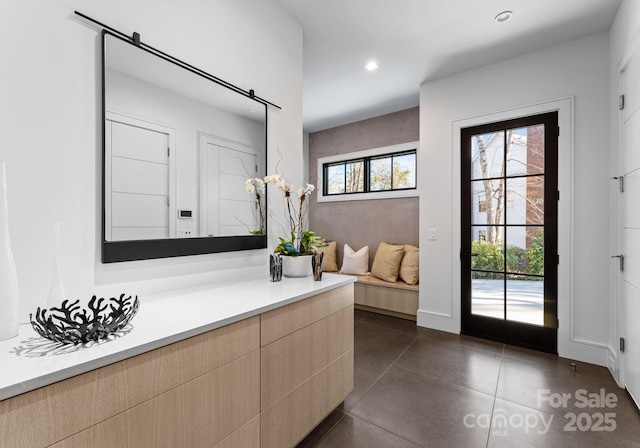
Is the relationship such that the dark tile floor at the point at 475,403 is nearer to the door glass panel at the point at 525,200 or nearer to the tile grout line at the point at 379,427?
the tile grout line at the point at 379,427

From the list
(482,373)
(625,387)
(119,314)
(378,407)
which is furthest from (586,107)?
(119,314)

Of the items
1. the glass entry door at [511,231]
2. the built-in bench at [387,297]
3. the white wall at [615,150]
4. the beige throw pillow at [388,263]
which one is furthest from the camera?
the beige throw pillow at [388,263]

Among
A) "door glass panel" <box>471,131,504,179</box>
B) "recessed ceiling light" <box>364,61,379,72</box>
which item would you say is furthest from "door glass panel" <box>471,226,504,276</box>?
"recessed ceiling light" <box>364,61,379,72</box>

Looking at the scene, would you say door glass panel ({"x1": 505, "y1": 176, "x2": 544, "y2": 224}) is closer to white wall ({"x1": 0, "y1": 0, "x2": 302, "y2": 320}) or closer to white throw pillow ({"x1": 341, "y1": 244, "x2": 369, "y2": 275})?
white throw pillow ({"x1": 341, "y1": 244, "x2": 369, "y2": 275})

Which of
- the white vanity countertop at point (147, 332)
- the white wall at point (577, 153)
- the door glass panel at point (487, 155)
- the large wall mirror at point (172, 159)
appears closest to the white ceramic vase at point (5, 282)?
the white vanity countertop at point (147, 332)

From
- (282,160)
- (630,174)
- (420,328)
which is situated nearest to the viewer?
(630,174)

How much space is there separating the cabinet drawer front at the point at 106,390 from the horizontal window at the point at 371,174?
3592 millimetres

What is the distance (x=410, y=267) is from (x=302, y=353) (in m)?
2.61

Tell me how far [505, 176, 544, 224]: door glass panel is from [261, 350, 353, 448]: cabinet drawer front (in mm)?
2186

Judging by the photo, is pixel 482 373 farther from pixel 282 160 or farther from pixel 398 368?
pixel 282 160

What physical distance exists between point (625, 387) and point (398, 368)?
156 centimetres

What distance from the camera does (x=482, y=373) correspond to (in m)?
2.38

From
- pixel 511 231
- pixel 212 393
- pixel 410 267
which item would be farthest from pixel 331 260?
pixel 212 393

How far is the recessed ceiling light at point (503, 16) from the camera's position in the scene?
2.30 meters
